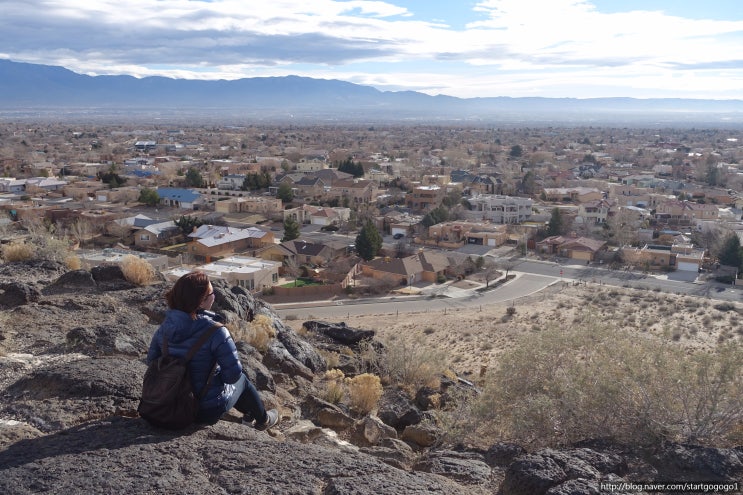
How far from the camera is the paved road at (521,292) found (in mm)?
22141

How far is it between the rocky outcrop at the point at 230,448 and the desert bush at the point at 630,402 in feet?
1.23

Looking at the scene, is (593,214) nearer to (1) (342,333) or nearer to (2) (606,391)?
(1) (342,333)

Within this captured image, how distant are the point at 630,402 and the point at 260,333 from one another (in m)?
4.37

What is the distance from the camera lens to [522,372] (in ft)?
23.5

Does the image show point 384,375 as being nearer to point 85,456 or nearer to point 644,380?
point 644,380

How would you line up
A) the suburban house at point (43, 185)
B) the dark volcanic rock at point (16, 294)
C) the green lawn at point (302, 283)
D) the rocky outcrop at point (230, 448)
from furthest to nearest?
the suburban house at point (43, 185)
the green lawn at point (302, 283)
the dark volcanic rock at point (16, 294)
the rocky outcrop at point (230, 448)

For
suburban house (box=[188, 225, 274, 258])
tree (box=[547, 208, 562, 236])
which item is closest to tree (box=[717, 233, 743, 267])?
tree (box=[547, 208, 562, 236])

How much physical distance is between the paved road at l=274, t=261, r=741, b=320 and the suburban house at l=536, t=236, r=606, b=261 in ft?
5.69

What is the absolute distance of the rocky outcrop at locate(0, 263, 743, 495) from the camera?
3719 mm

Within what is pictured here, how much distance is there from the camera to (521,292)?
2545 cm

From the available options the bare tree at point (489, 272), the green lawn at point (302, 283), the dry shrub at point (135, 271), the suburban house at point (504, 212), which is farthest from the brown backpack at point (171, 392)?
the suburban house at point (504, 212)

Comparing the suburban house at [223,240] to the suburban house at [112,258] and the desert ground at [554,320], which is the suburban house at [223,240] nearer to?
the suburban house at [112,258]

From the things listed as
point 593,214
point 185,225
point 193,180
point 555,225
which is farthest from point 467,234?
point 193,180

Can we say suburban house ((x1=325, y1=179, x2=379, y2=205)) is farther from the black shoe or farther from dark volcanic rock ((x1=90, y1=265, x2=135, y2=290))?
the black shoe
